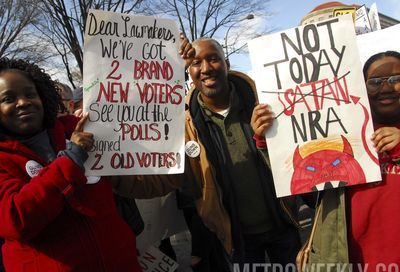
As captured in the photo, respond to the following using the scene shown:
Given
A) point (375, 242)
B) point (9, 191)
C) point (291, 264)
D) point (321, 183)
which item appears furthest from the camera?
point (291, 264)

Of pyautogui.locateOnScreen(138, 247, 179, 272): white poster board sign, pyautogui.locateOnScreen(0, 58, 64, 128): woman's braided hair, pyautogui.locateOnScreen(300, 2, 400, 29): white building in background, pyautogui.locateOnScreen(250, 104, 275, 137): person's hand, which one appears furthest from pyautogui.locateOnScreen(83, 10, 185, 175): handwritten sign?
pyautogui.locateOnScreen(300, 2, 400, 29): white building in background

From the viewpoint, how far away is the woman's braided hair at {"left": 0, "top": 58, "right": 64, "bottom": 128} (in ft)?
6.43

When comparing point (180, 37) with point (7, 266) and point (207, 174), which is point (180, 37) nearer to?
point (207, 174)

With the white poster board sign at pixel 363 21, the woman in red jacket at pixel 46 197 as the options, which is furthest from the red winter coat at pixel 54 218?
the white poster board sign at pixel 363 21

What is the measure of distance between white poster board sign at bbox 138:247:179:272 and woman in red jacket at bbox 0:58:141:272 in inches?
46.3

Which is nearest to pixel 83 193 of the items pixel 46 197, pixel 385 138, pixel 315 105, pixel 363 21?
pixel 46 197

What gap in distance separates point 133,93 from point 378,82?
4.04ft

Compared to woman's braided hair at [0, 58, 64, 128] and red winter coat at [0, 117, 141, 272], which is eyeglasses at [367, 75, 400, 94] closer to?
red winter coat at [0, 117, 141, 272]

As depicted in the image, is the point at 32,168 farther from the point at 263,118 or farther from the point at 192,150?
the point at 263,118

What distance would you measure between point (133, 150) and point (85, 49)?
586 mm

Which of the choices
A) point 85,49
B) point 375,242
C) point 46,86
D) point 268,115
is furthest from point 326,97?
point 46,86

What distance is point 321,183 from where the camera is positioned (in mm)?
1909

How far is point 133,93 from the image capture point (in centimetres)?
213

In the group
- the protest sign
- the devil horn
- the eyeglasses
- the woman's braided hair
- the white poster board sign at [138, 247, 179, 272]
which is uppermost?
the woman's braided hair
